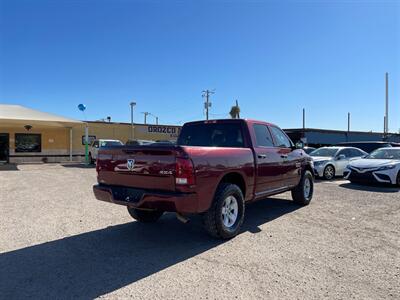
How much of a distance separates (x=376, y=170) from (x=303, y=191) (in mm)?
4702

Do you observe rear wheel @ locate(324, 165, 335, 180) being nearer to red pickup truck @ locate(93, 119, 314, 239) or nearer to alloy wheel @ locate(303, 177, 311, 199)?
alloy wheel @ locate(303, 177, 311, 199)

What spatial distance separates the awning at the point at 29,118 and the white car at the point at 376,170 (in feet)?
58.8

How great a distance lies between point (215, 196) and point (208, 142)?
1.73 m

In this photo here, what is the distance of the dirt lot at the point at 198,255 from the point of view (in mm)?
3596

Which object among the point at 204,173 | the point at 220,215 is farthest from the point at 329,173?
the point at 204,173

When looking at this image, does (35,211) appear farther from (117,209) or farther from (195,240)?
(195,240)

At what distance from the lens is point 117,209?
7.65 metres

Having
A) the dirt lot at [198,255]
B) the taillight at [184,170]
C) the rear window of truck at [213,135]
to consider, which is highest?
the rear window of truck at [213,135]

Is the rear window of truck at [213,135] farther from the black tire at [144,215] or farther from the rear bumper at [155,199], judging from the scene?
the rear bumper at [155,199]

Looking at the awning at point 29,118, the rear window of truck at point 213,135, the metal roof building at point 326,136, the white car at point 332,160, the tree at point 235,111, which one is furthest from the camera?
the tree at point 235,111

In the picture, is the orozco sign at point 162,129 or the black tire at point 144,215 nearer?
the black tire at point 144,215

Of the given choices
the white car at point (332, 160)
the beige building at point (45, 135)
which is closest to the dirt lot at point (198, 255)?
the white car at point (332, 160)

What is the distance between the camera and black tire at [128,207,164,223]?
6.29 meters

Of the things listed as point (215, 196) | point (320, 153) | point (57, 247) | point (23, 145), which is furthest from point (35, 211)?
point (23, 145)
